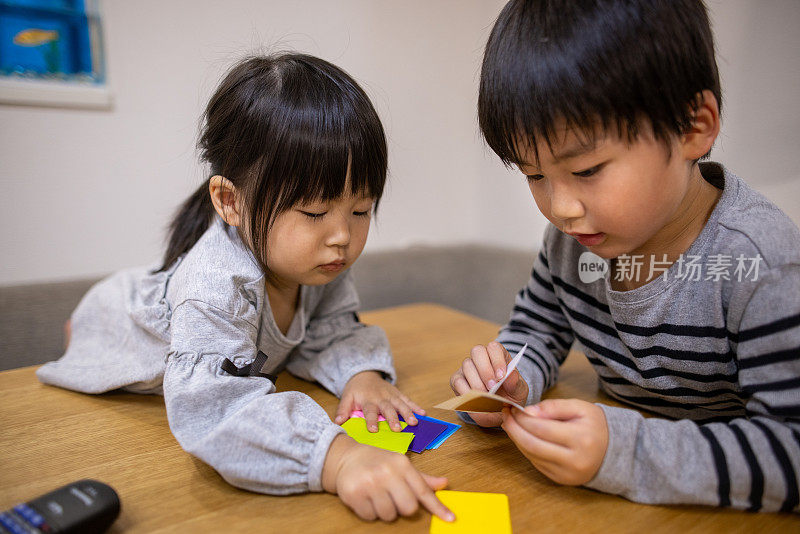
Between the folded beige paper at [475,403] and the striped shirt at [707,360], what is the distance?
104 millimetres

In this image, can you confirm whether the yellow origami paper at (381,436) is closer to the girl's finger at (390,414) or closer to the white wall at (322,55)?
the girl's finger at (390,414)

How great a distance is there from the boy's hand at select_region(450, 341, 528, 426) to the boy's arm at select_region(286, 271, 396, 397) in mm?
169

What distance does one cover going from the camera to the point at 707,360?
1.92 feet

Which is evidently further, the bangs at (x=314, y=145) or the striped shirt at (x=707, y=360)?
the bangs at (x=314, y=145)

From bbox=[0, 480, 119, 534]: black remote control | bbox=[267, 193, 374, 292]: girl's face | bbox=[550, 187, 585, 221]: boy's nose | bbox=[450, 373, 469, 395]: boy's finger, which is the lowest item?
bbox=[450, 373, 469, 395]: boy's finger

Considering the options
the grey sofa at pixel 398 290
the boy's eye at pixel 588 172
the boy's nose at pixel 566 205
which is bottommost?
the grey sofa at pixel 398 290

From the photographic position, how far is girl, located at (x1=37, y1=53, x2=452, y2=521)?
Result: 20.5 inches

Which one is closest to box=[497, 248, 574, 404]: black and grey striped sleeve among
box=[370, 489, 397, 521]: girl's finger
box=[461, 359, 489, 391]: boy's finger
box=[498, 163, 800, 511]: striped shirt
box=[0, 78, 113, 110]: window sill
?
box=[498, 163, 800, 511]: striped shirt

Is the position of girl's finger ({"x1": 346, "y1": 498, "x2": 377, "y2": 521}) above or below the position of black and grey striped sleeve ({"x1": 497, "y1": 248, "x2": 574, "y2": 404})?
below

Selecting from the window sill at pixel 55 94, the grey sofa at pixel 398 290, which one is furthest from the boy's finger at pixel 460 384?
the window sill at pixel 55 94

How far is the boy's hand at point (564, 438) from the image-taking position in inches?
19.1

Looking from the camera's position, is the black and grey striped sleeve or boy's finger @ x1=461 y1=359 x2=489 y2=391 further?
the black and grey striped sleeve

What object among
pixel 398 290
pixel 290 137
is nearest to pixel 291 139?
pixel 290 137

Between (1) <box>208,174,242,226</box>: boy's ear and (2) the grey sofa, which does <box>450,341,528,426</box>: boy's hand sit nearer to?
(1) <box>208,174,242,226</box>: boy's ear
